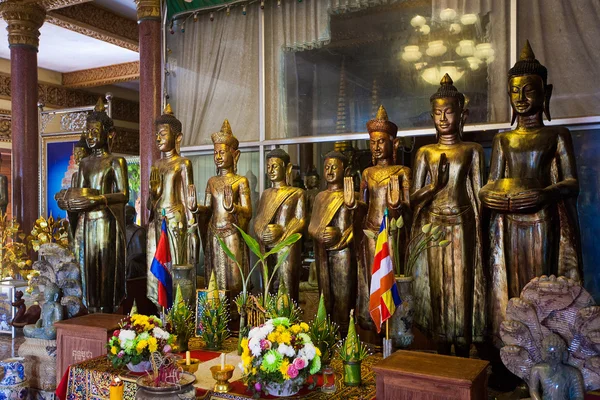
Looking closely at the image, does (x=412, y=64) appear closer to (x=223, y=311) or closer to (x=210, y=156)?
(x=210, y=156)

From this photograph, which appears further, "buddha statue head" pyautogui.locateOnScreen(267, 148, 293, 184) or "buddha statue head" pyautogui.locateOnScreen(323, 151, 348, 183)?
"buddha statue head" pyautogui.locateOnScreen(267, 148, 293, 184)

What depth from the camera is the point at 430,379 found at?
8.27 ft

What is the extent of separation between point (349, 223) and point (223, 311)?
3.74 ft

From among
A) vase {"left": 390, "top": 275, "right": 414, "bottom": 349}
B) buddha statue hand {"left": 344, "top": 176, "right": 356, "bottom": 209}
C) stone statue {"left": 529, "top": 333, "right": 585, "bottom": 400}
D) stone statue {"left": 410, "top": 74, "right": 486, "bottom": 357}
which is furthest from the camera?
buddha statue hand {"left": 344, "top": 176, "right": 356, "bottom": 209}

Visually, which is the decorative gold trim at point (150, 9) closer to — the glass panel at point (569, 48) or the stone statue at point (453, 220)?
the stone statue at point (453, 220)

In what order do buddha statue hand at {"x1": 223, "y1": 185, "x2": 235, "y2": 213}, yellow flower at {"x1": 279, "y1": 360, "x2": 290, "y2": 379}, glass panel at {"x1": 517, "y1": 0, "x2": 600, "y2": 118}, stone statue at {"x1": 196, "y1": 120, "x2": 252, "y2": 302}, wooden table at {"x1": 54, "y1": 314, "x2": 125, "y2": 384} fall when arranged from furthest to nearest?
stone statue at {"x1": 196, "y1": 120, "x2": 252, "y2": 302}
buddha statue hand at {"x1": 223, "y1": 185, "x2": 235, "y2": 213}
glass panel at {"x1": 517, "y1": 0, "x2": 600, "y2": 118}
wooden table at {"x1": 54, "y1": 314, "x2": 125, "y2": 384}
yellow flower at {"x1": 279, "y1": 360, "x2": 290, "y2": 379}

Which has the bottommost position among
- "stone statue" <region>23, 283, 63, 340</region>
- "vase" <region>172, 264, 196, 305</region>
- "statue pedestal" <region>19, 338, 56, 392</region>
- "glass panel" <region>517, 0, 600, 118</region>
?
"statue pedestal" <region>19, 338, 56, 392</region>

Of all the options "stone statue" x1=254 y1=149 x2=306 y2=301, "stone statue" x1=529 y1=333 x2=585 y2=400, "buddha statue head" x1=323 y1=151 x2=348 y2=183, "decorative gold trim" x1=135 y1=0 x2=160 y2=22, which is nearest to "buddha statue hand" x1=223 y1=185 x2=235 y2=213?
"stone statue" x1=254 y1=149 x2=306 y2=301

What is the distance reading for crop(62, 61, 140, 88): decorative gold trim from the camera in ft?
35.0

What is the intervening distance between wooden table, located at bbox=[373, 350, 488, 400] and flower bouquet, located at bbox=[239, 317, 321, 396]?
1.10 ft

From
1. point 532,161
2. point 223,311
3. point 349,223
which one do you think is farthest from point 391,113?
point 223,311

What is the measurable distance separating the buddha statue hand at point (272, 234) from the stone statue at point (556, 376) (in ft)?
7.86

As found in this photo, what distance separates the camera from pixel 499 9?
481cm

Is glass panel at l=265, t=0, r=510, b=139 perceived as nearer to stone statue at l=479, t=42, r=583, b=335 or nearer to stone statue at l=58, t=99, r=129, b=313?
stone statue at l=479, t=42, r=583, b=335
